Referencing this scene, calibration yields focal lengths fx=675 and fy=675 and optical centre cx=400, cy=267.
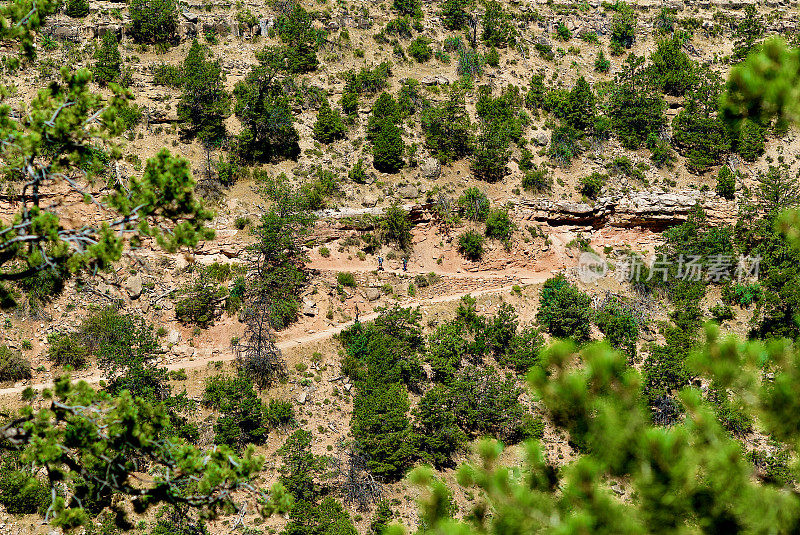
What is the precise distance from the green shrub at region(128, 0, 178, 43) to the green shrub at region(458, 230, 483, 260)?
25098mm

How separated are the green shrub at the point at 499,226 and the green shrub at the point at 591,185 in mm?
6464

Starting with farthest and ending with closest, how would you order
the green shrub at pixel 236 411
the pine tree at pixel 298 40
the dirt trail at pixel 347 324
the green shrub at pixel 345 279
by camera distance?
the pine tree at pixel 298 40 < the green shrub at pixel 345 279 < the dirt trail at pixel 347 324 < the green shrub at pixel 236 411

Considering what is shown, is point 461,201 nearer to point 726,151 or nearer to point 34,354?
point 726,151

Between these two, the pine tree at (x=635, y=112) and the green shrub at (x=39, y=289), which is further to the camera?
the pine tree at (x=635, y=112)

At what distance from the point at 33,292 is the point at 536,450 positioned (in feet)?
105

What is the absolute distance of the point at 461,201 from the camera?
43.3 meters

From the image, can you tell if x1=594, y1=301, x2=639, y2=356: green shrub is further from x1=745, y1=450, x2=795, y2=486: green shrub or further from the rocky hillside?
x1=745, y1=450, x2=795, y2=486: green shrub

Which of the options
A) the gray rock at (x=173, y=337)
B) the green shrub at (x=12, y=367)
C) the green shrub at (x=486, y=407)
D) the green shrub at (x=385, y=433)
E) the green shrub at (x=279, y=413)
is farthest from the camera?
the gray rock at (x=173, y=337)

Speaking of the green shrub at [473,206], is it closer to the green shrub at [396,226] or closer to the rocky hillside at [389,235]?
the rocky hillside at [389,235]

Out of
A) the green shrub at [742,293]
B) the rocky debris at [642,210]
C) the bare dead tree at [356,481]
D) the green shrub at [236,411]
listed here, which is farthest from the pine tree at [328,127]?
the green shrub at [742,293]

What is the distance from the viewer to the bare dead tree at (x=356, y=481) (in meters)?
32.1

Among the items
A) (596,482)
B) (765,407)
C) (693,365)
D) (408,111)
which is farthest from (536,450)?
(408,111)

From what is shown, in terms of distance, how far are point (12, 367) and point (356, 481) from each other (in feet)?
57.9

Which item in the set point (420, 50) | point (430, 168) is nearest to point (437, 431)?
point (430, 168)
